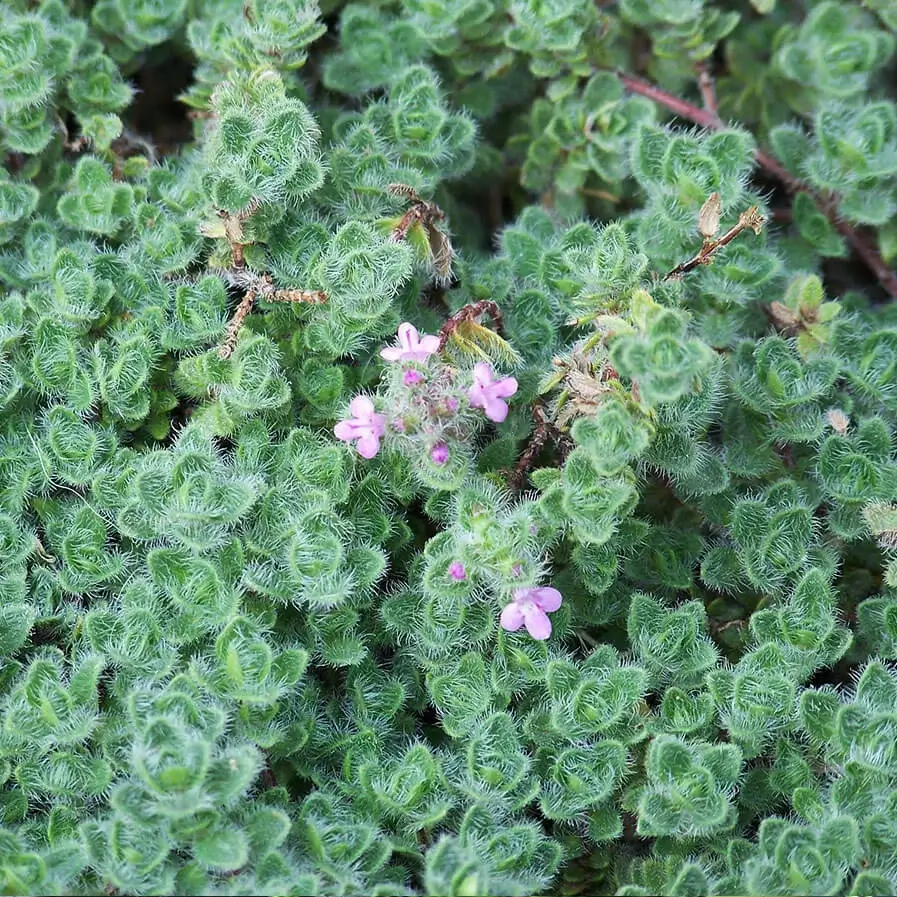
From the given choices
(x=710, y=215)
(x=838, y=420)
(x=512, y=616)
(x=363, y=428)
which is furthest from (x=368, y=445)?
(x=838, y=420)

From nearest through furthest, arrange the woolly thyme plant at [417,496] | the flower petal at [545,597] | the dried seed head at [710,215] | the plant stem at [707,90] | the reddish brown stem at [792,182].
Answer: the woolly thyme plant at [417,496] < the flower petal at [545,597] < the dried seed head at [710,215] < the reddish brown stem at [792,182] < the plant stem at [707,90]

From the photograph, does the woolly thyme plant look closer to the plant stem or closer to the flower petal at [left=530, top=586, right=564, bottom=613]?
the flower petal at [left=530, top=586, right=564, bottom=613]

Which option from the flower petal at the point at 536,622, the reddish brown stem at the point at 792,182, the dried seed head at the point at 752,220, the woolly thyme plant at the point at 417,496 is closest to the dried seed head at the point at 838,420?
the woolly thyme plant at the point at 417,496

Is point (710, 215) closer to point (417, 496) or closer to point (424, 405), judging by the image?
point (424, 405)

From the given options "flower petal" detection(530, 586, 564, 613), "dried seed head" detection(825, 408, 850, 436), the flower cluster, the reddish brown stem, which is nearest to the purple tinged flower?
the flower cluster

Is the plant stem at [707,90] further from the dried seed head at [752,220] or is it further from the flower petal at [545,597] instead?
the flower petal at [545,597]

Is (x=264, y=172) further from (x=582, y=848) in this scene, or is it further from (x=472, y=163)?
(x=582, y=848)
